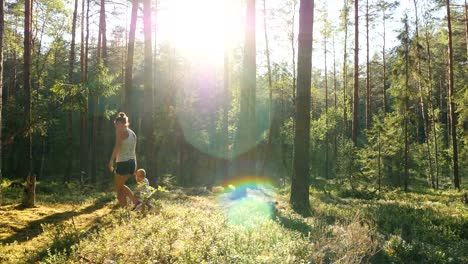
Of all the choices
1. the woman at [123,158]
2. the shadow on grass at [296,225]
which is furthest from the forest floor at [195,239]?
the woman at [123,158]

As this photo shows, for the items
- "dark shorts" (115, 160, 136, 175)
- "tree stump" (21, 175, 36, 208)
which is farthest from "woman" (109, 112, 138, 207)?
"tree stump" (21, 175, 36, 208)

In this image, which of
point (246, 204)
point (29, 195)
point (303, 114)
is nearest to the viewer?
point (29, 195)

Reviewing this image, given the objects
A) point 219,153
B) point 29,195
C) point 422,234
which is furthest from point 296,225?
point 219,153

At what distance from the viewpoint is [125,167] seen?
25.5 feet

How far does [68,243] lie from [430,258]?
17.9 feet

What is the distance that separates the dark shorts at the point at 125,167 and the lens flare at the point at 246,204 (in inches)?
81.6

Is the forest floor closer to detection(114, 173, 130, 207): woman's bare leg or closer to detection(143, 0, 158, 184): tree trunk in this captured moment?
detection(114, 173, 130, 207): woman's bare leg

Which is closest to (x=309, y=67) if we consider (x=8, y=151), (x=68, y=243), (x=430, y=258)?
(x=430, y=258)

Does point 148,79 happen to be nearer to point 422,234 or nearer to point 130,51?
point 130,51

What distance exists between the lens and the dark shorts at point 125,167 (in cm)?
772

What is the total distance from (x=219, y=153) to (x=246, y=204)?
83.3 ft

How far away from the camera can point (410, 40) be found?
77.0 feet

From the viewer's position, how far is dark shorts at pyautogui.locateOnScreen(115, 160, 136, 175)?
772 centimetres

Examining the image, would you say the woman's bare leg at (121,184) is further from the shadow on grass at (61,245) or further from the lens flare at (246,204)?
the lens flare at (246,204)
